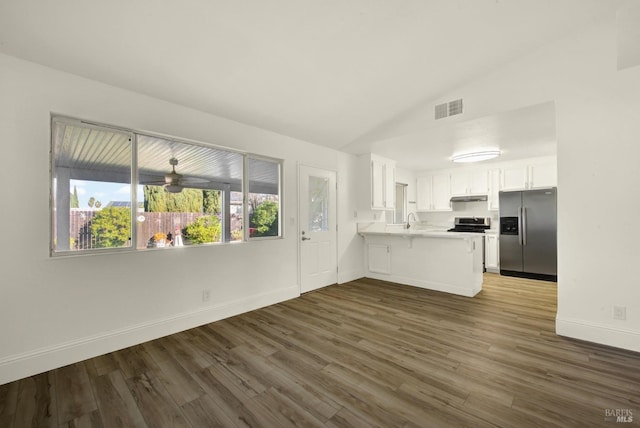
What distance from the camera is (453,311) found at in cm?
354

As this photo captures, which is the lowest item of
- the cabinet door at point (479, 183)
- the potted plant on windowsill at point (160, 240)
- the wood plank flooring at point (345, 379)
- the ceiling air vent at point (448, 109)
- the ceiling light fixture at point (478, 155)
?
the wood plank flooring at point (345, 379)

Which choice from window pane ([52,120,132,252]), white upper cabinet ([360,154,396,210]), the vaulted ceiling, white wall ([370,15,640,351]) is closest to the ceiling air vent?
the vaulted ceiling

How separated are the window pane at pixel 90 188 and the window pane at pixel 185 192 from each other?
0.16 metres

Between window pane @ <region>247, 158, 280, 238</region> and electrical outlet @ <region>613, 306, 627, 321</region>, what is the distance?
153 inches

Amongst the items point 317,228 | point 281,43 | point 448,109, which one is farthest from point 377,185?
point 281,43

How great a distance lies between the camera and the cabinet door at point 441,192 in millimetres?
6895

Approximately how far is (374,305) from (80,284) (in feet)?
11.0

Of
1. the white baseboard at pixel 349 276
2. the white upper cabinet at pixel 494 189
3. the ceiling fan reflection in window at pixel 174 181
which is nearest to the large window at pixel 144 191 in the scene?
the ceiling fan reflection in window at pixel 174 181

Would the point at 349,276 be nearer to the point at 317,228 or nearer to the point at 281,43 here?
the point at 317,228

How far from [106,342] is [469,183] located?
23.7 feet

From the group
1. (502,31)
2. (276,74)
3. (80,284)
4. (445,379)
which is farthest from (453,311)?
(80,284)

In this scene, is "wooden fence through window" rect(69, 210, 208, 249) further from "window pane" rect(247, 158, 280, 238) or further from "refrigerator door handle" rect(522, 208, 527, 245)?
"refrigerator door handle" rect(522, 208, 527, 245)

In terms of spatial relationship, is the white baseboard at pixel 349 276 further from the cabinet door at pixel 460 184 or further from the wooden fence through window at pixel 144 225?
the cabinet door at pixel 460 184

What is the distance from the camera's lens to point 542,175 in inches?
216
